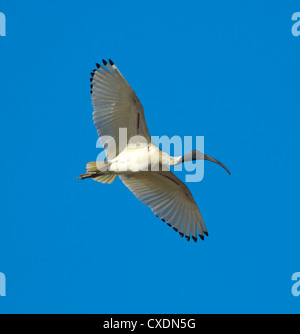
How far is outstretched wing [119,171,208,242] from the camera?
13344 mm

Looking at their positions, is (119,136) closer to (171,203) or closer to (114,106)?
(114,106)

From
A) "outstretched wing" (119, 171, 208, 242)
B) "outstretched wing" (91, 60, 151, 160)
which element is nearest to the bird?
"outstretched wing" (91, 60, 151, 160)

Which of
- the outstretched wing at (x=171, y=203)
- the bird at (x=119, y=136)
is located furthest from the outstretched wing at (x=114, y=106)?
the outstretched wing at (x=171, y=203)

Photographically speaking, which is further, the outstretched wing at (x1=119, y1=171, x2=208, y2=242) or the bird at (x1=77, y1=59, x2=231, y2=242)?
the outstretched wing at (x1=119, y1=171, x2=208, y2=242)

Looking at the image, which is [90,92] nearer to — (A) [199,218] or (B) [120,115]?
(B) [120,115]

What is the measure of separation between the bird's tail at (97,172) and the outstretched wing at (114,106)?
270mm

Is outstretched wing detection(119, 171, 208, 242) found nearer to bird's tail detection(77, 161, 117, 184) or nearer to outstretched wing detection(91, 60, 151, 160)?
bird's tail detection(77, 161, 117, 184)

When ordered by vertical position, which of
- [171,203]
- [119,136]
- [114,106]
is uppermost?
[114,106]

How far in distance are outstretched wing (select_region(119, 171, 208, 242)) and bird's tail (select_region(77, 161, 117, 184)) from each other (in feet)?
1.38

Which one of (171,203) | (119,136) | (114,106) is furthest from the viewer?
(171,203)

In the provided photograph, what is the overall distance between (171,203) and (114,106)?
1.82 meters

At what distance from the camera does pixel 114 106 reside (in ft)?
40.9

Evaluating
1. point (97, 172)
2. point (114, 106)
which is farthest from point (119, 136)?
point (97, 172)

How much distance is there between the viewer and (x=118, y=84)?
40.4ft
